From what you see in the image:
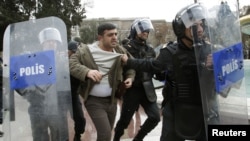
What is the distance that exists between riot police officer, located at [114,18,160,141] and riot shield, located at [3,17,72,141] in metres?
1.19

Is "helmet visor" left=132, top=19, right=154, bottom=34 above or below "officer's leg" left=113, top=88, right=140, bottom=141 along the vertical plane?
above

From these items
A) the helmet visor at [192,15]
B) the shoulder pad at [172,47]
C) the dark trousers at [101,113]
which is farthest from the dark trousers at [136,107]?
the helmet visor at [192,15]

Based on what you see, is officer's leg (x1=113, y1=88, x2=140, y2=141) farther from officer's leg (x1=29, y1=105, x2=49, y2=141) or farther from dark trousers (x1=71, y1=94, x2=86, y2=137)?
officer's leg (x1=29, y1=105, x2=49, y2=141)

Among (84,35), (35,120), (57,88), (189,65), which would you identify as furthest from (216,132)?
(84,35)

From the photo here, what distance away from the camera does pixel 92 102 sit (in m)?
3.87

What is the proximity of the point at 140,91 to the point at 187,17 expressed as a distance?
1.83m

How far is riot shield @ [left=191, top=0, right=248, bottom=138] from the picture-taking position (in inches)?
112

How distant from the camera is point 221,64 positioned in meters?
2.83

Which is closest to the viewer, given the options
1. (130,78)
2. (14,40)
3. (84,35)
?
(14,40)

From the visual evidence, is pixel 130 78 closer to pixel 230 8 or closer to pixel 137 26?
pixel 137 26

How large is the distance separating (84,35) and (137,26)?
150 ft

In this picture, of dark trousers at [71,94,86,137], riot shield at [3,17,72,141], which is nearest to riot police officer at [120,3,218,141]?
riot shield at [3,17,72,141]

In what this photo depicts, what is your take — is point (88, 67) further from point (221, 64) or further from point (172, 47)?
point (221, 64)

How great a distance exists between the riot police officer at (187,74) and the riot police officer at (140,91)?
4.94 ft
